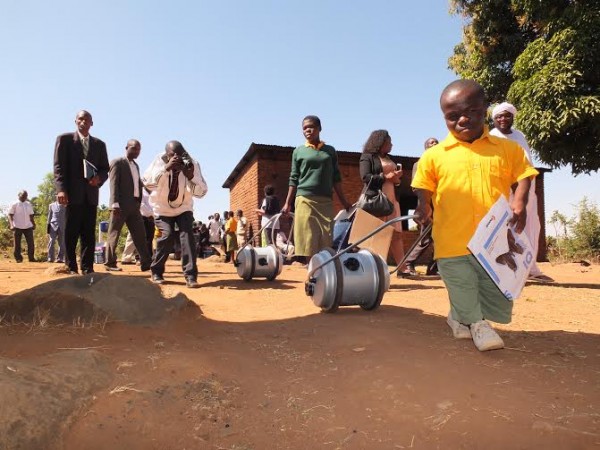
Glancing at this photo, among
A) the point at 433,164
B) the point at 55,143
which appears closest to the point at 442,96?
the point at 433,164

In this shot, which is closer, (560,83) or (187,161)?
(187,161)

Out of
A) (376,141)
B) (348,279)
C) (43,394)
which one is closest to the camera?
(43,394)

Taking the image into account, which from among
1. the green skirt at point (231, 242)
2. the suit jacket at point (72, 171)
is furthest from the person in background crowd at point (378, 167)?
the green skirt at point (231, 242)

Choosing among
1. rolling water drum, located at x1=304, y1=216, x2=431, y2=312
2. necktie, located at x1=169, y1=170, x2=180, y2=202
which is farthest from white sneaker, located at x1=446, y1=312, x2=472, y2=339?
necktie, located at x1=169, y1=170, x2=180, y2=202

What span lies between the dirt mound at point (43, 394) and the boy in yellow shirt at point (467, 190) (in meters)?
2.01

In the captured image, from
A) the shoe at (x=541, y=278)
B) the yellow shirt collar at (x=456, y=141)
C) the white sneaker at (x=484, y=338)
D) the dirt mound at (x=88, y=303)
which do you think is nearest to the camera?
the white sneaker at (x=484, y=338)

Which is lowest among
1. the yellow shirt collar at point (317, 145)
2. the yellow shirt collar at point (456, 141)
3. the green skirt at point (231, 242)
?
the green skirt at point (231, 242)

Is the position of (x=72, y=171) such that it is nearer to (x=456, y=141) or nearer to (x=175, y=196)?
(x=175, y=196)

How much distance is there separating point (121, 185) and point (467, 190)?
16.8ft

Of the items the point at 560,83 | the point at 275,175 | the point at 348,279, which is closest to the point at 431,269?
the point at 348,279

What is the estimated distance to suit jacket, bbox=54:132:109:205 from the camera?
557cm

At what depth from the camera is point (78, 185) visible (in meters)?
5.64

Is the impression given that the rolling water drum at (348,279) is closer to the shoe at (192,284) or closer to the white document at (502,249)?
the white document at (502,249)

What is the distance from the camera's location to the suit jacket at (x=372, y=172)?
17.5ft
